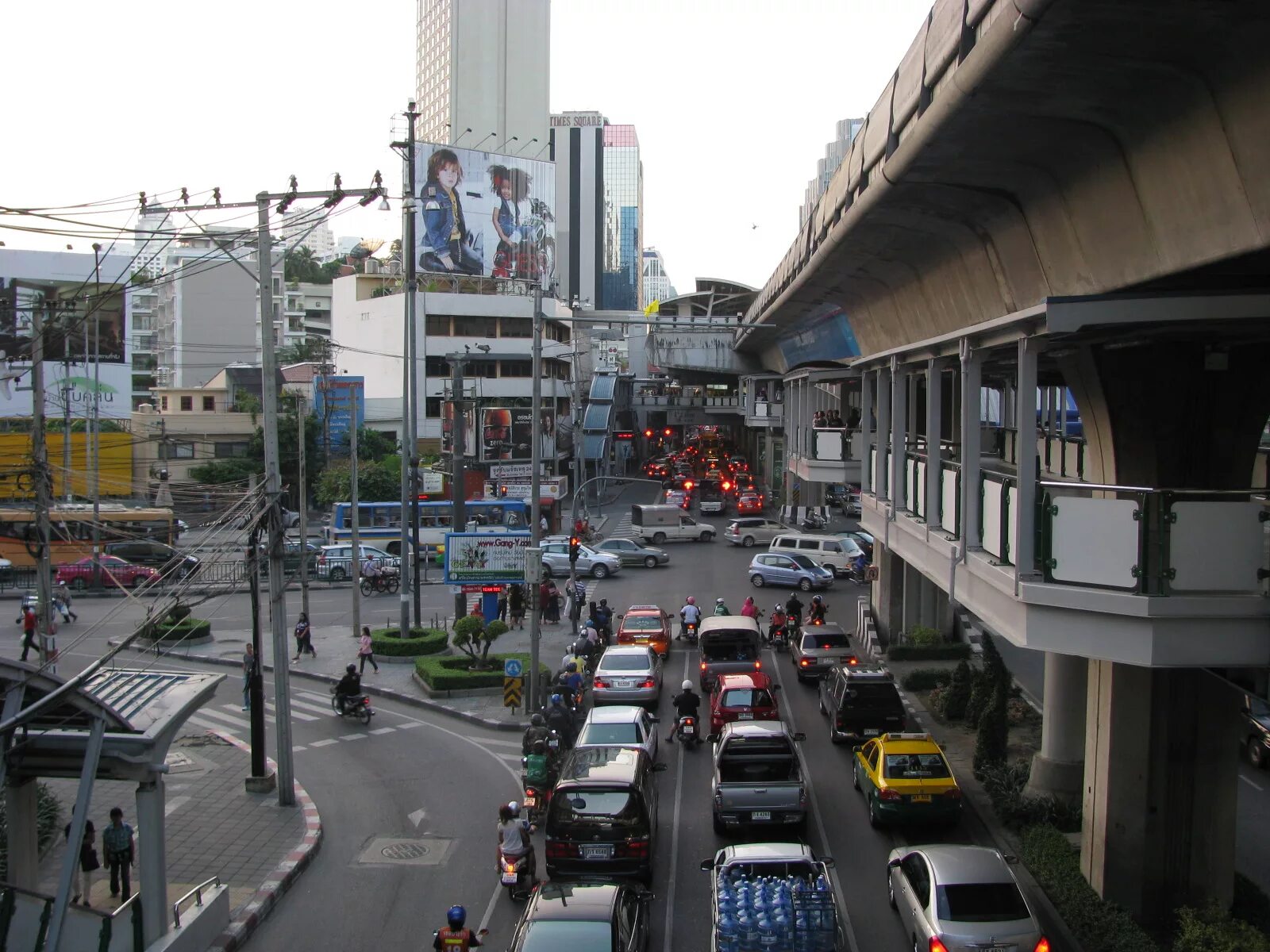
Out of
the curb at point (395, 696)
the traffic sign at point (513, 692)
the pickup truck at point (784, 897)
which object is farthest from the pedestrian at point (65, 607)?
the pickup truck at point (784, 897)

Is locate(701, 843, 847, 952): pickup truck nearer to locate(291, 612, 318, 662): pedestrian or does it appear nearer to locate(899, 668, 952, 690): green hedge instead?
locate(899, 668, 952, 690): green hedge

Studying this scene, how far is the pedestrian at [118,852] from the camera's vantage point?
12500 millimetres

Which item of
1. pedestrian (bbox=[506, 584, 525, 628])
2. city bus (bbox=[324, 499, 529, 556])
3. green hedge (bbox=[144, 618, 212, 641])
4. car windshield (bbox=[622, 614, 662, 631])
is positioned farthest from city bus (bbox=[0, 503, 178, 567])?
car windshield (bbox=[622, 614, 662, 631])

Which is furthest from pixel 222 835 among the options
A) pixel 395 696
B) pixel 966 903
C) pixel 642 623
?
pixel 642 623

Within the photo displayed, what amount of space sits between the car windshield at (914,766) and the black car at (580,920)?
207 inches

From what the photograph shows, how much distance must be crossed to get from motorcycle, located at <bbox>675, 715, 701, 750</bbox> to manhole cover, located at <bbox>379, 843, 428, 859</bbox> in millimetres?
5930

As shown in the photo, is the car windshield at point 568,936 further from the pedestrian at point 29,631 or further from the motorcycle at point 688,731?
the pedestrian at point 29,631

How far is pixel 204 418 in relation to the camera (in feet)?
196

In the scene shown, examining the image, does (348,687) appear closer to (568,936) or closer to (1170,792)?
(568,936)

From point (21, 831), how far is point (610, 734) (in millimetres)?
8280

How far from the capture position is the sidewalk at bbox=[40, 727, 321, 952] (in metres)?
12.7

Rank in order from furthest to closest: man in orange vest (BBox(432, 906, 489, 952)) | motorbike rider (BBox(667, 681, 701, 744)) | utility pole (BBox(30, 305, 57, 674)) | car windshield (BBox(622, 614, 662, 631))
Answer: car windshield (BBox(622, 614, 662, 631)) < motorbike rider (BBox(667, 681, 701, 744)) < utility pole (BBox(30, 305, 57, 674)) < man in orange vest (BBox(432, 906, 489, 952))

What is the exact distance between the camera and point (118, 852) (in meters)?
12.5

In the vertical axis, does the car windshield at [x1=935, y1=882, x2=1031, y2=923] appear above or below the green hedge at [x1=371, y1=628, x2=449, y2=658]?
above
